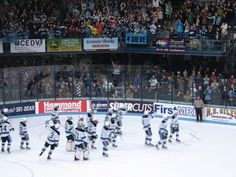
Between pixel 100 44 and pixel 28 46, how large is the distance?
389 centimetres

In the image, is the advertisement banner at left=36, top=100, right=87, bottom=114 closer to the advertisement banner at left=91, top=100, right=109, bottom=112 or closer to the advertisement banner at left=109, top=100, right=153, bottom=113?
the advertisement banner at left=91, top=100, right=109, bottom=112

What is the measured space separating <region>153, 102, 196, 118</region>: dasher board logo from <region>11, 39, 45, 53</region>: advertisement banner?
7.03m

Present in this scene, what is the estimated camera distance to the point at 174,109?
32031 mm

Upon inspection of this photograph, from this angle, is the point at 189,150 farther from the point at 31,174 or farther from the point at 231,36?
the point at 231,36

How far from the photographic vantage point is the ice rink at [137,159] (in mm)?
23125

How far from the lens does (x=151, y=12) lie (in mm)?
36875

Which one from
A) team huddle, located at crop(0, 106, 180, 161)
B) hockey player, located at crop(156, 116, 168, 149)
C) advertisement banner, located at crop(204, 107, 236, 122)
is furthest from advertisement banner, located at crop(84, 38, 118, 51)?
hockey player, located at crop(156, 116, 168, 149)

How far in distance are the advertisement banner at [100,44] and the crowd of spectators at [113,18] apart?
270mm

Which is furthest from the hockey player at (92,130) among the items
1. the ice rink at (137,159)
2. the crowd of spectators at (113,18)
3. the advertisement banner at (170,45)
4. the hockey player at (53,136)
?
the crowd of spectators at (113,18)

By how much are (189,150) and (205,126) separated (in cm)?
466

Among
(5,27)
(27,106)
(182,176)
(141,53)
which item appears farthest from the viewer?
(141,53)

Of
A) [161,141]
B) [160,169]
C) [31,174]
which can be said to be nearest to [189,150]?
[161,141]

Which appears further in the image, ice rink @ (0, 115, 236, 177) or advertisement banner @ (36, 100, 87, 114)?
advertisement banner @ (36, 100, 87, 114)

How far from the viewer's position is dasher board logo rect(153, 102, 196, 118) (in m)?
31.8
